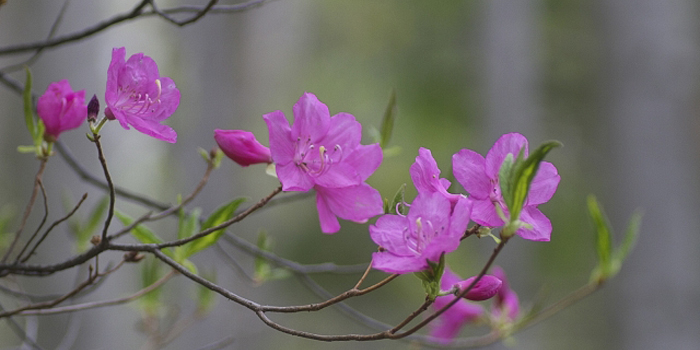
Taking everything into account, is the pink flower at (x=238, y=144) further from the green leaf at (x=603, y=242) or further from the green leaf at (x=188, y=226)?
the green leaf at (x=603, y=242)

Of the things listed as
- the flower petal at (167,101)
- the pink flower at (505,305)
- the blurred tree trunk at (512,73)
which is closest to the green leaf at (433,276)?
the flower petal at (167,101)

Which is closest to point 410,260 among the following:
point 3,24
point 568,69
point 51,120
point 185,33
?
point 51,120

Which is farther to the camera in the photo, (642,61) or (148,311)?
(642,61)

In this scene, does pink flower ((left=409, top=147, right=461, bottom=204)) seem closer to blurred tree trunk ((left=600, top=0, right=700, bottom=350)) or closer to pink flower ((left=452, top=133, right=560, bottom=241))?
pink flower ((left=452, top=133, right=560, bottom=241))

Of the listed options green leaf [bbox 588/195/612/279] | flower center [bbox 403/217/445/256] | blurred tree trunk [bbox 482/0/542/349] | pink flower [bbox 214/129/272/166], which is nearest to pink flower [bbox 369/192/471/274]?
flower center [bbox 403/217/445/256]

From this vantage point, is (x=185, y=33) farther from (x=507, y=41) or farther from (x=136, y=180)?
(x=507, y=41)

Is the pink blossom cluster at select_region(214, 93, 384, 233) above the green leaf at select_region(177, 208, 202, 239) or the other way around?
above
